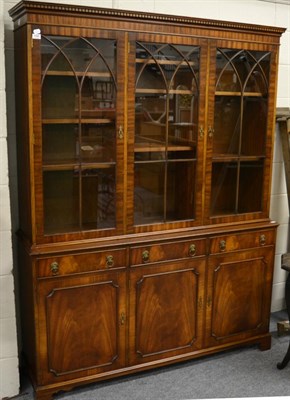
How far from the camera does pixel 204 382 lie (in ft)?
8.93

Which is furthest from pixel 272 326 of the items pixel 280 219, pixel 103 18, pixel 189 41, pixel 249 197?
pixel 103 18

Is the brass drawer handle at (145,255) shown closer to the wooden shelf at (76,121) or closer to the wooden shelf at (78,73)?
the wooden shelf at (76,121)

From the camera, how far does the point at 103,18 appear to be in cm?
228

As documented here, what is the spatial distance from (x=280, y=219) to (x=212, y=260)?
3.07 feet

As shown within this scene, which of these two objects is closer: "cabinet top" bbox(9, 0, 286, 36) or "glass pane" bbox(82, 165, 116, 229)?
"cabinet top" bbox(9, 0, 286, 36)

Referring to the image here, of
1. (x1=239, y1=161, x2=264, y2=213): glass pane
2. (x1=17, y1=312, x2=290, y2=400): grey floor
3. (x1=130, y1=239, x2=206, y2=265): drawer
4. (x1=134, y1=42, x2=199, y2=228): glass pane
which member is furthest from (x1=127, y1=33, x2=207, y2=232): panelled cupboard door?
(x1=17, y1=312, x2=290, y2=400): grey floor

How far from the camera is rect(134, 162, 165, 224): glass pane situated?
2.57 metres

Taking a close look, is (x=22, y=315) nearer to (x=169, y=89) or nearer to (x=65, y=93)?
(x=65, y=93)

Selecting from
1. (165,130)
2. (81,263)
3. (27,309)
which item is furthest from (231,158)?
(27,309)

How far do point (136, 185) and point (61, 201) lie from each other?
1.32 feet

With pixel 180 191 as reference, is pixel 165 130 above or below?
above

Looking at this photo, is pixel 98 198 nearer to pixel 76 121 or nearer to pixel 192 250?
pixel 76 121

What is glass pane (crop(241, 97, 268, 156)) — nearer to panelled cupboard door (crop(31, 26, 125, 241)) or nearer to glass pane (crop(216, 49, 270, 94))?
glass pane (crop(216, 49, 270, 94))

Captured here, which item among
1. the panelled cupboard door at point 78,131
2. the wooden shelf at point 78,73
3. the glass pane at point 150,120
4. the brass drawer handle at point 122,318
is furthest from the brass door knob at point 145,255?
the wooden shelf at point 78,73
